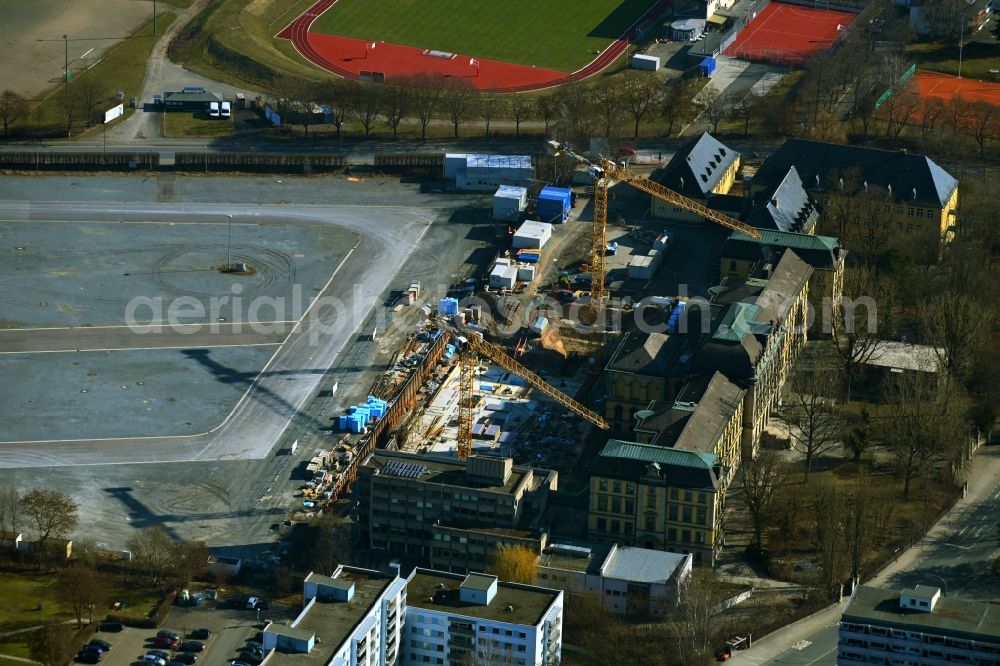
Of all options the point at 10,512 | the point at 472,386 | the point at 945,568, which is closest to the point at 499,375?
the point at 472,386

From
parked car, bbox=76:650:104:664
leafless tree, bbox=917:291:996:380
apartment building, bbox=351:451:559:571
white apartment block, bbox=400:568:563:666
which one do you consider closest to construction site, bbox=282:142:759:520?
apartment building, bbox=351:451:559:571

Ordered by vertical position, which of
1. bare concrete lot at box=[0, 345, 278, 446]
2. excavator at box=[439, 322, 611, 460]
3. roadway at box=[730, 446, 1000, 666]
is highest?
excavator at box=[439, 322, 611, 460]

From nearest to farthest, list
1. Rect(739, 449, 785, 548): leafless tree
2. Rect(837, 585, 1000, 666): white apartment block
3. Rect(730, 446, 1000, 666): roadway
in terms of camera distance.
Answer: Rect(837, 585, 1000, 666): white apartment block → Rect(730, 446, 1000, 666): roadway → Rect(739, 449, 785, 548): leafless tree

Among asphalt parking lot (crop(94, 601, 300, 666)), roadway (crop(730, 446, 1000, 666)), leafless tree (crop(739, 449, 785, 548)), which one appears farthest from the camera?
leafless tree (crop(739, 449, 785, 548))

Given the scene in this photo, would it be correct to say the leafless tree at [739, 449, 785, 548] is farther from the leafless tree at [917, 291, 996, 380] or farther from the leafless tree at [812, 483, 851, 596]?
the leafless tree at [917, 291, 996, 380]

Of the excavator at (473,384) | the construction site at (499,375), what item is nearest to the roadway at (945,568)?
the construction site at (499,375)

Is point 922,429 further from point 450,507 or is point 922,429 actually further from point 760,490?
point 450,507
